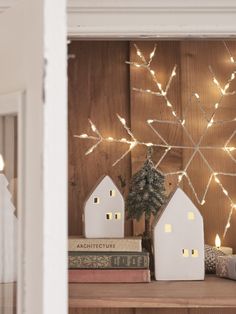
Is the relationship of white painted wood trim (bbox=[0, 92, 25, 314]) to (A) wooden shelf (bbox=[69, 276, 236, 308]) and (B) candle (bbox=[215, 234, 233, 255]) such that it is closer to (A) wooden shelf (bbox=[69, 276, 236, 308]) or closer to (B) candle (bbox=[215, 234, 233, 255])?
(A) wooden shelf (bbox=[69, 276, 236, 308])

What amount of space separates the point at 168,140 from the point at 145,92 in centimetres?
16

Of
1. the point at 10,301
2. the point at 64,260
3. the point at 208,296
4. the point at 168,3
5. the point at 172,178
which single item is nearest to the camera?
the point at 64,260

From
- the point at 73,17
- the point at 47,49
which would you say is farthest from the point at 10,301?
the point at 73,17

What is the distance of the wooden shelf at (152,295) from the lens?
1104 millimetres

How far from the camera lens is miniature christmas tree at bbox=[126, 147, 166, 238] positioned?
1342mm

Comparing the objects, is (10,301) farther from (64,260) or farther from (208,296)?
(208,296)

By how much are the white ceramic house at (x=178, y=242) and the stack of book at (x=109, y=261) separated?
0.05m

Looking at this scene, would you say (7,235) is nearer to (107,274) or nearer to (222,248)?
(107,274)

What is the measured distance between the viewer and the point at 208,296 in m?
1.12

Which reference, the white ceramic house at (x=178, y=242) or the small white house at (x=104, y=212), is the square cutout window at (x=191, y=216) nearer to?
the white ceramic house at (x=178, y=242)

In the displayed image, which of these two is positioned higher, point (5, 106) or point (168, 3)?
point (168, 3)

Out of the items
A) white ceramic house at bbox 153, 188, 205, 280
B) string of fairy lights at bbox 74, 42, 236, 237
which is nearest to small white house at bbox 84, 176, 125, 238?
white ceramic house at bbox 153, 188, 205, 280

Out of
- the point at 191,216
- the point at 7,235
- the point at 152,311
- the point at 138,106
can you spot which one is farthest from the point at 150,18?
the point at 152,311

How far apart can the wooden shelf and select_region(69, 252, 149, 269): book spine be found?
0.15 ft
